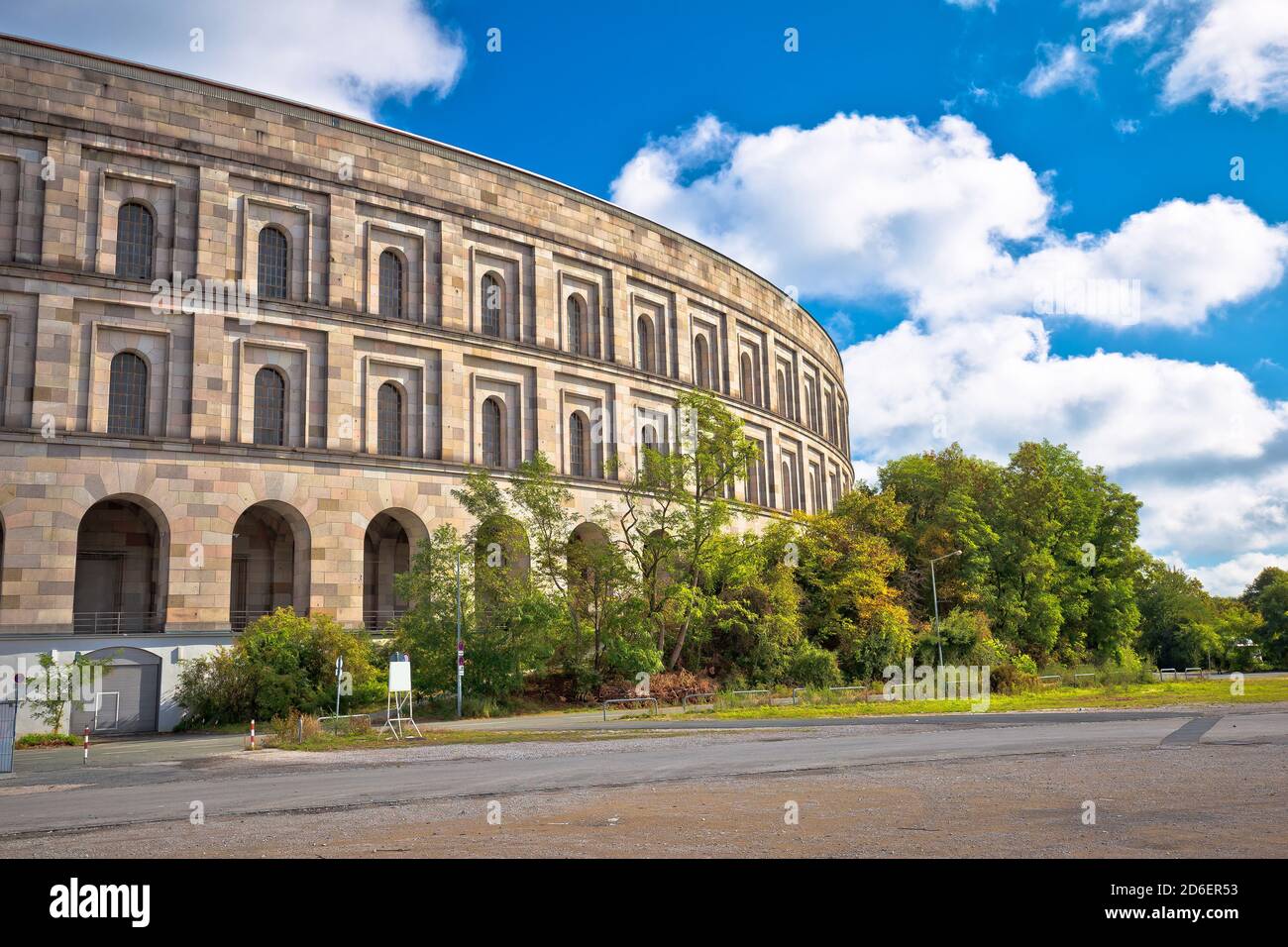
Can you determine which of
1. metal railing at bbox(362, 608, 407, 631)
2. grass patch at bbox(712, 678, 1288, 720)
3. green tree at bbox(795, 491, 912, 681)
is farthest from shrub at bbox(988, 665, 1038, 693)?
metal railing at bbox(362, 608, 407, 631)

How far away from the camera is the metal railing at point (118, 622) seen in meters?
35.1

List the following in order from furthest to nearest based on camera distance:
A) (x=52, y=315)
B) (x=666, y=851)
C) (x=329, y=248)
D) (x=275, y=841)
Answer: (x=329, y=248), (x=52, y=315), (x=275, y=841), (x=666, y=851)

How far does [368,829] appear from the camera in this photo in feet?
35.3

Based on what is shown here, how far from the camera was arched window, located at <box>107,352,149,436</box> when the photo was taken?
35.9 m

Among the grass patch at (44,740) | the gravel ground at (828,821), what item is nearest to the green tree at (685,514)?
the grass patch at (44,740)

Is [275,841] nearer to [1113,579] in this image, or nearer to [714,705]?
[714,705]

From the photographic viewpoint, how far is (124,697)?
32.8 meters

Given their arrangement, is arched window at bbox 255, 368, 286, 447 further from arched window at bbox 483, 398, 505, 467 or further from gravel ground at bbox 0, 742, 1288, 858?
gravel ground at bbox 0, 742, 1288, 858

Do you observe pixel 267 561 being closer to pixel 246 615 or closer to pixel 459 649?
pixel 246 615

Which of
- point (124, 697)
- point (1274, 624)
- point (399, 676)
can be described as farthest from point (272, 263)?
point (1274, 624)

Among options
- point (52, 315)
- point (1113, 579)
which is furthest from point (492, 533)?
point (1113, 579)

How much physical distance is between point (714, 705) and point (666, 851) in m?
25.9

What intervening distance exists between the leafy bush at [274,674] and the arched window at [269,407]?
7907 millimetres

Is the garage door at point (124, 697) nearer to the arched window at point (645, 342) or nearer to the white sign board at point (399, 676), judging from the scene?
the white sign board at point (399, 676)
